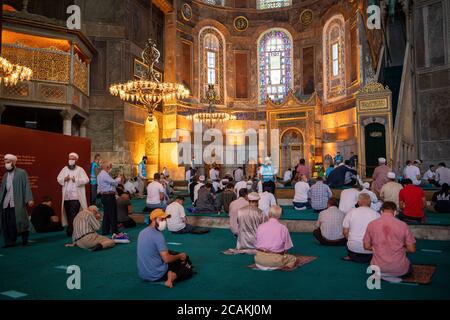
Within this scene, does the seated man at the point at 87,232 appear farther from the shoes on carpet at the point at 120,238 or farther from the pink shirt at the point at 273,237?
the pink shirt at the point at 273,237

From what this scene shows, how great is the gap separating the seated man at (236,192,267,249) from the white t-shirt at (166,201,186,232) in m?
1.80

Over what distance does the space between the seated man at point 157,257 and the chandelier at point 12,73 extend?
7.98 metres

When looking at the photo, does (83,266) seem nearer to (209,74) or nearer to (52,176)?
(52,176)

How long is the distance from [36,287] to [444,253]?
5.33 m

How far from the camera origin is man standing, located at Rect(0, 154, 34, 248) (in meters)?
5.82

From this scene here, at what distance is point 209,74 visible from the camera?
21922 millimetres

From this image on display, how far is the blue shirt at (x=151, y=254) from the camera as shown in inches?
153

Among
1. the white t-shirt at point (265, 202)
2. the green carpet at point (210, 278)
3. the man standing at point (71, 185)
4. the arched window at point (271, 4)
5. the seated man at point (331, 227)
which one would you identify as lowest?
the green carpet at point (210, 278)

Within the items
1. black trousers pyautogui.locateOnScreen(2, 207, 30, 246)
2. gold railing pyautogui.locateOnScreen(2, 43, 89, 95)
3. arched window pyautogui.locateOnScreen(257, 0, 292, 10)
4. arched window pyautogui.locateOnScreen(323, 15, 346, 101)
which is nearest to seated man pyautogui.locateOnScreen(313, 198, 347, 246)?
black trousers pyautogui.locateOnScreen(2, 207, 30, 246)

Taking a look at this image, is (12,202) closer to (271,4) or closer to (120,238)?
(120,238)

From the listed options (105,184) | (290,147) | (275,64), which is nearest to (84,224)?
(105,184)

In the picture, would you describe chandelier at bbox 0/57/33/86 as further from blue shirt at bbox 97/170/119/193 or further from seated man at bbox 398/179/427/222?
seated man at bbox 398/179/427/222

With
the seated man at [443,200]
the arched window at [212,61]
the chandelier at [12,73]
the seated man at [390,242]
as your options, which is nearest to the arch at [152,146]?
the arched window at [212,61]
